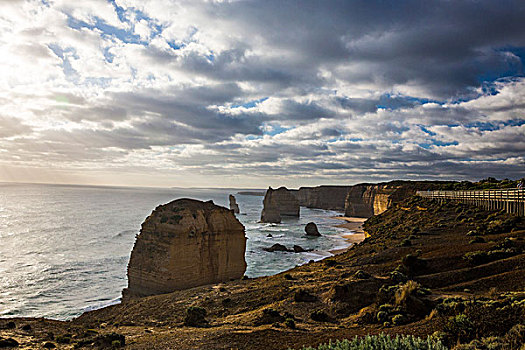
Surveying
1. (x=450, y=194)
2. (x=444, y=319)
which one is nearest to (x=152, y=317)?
(x=444, y=319)

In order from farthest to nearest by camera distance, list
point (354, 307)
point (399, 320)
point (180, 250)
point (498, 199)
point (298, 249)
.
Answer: point (298, 249) < point (498, 199) < point (180, 250) < point (354, 307) < point (399, 320)

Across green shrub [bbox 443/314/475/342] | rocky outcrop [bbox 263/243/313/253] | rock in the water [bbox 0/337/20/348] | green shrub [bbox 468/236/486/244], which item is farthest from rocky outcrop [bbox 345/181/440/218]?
rock in the water [bbox 0/337/20/348]

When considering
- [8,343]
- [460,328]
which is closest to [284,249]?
[8,343]

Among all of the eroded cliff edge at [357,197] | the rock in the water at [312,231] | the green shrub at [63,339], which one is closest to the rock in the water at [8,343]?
the green shrub at [63,339]

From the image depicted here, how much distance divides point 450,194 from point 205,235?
37173mm

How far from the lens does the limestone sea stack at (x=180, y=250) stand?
94.3 feet

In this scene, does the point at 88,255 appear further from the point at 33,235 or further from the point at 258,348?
the point at 258,348

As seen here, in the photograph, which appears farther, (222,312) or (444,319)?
(222,312)

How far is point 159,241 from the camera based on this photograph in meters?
29.2

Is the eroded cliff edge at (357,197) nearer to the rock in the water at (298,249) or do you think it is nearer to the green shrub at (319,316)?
the rock in the water at (298,249)

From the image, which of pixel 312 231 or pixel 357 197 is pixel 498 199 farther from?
pixel 357 197

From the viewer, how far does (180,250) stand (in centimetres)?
2905

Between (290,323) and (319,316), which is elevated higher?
(290,323)

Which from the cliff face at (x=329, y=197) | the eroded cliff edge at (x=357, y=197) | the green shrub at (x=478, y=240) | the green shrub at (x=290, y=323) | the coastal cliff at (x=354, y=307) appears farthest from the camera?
the cliff face at (x=329, y=197)
